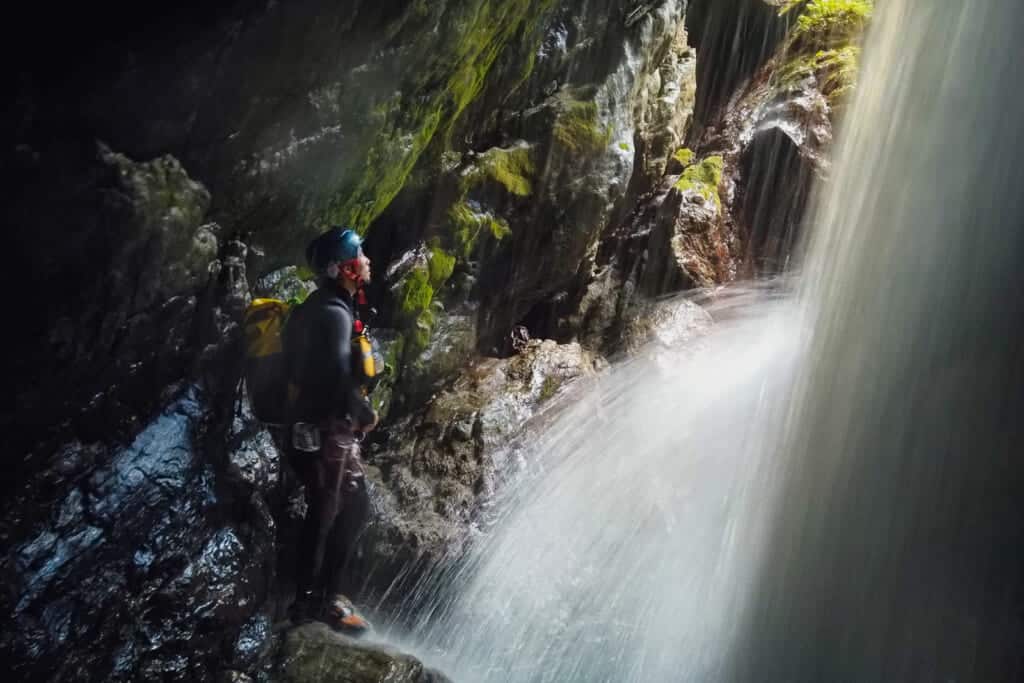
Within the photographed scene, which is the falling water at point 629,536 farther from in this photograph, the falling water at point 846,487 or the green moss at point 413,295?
the green moss at point 413,295

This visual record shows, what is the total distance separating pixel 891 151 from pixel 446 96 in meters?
4.94

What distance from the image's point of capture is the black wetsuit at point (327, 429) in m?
4.11

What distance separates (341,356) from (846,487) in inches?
185

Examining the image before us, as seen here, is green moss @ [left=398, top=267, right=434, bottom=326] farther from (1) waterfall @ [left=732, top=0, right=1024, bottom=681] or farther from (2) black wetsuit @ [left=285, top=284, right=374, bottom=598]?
(1) waterfall @ [left=732, top=0, right=1024, bottom=681]

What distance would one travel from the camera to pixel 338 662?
13.8ft

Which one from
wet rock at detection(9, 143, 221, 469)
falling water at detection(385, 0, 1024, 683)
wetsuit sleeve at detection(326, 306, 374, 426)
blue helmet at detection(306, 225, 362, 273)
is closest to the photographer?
wet rock at detection(9, 143, 221, 469)

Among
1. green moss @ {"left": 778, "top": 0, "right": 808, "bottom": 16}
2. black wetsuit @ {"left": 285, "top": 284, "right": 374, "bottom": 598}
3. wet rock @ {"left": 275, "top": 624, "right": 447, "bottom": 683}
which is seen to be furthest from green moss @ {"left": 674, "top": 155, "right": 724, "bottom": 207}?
wet rock @ {"left": 275, "top": 624, "right": 447, "bottom": 683}

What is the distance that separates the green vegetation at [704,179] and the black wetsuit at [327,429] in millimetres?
6420

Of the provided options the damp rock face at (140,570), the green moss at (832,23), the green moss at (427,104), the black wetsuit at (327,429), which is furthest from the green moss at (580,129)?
the green moss at (832,23)

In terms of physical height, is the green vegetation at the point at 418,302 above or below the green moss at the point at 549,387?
above

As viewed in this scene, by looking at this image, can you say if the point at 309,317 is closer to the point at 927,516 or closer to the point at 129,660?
the point at 129,660

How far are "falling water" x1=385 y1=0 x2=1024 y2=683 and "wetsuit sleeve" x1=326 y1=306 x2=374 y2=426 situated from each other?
2.53 m

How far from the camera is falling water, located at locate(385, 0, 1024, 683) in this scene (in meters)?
5.32

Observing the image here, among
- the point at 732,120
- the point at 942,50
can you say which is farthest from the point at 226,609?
the point at 732,120
